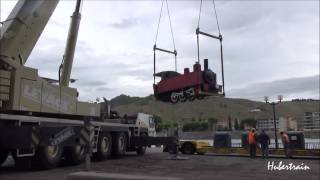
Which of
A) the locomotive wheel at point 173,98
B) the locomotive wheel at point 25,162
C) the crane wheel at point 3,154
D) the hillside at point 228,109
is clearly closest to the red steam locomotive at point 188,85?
the locomotive wheel at point 173,98

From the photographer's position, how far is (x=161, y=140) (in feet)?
76.0

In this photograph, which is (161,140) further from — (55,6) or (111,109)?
(55,6)

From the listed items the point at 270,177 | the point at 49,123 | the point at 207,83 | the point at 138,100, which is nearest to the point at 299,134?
the point at 207,83

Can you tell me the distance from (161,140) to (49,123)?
8891mm

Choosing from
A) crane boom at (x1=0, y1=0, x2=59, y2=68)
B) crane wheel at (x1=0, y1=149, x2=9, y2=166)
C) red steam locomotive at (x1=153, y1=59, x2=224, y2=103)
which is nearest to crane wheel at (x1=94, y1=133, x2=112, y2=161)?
red steam locomotive at (x1=153, y1=59, x2=224, y2=103)

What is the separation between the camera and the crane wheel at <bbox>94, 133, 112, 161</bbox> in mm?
19500

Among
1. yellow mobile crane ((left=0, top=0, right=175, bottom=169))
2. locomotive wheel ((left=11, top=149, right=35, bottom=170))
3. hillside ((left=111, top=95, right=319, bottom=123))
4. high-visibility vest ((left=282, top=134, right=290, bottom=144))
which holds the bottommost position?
locomotive wheel ((left=11, top=149, right=35, bottom=170))

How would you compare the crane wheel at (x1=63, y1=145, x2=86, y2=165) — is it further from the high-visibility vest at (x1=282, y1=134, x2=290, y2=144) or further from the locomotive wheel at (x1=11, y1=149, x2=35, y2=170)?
the high-visibility vest at (x1=282, y1=134, x2=290, y2=144)

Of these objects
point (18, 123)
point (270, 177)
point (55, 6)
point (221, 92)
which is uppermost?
point (55, 6)

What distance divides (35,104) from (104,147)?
5788 mm

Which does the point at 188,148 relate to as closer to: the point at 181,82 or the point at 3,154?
the point at 181,82

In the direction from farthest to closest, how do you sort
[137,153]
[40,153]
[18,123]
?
[137,153] < [40,153] < [18,123]

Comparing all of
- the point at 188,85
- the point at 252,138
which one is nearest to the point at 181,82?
the point at 188,85

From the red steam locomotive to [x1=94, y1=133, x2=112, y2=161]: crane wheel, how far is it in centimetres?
287
